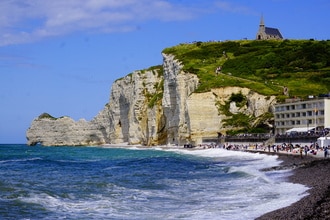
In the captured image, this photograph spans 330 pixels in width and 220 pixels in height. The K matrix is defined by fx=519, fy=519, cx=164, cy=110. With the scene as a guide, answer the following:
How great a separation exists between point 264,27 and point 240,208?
138 metres

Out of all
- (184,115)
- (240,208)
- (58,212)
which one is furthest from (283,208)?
(184,115)

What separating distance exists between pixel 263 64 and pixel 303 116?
36742 millimetres

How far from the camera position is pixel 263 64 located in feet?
366

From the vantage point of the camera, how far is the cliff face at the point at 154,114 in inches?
3573

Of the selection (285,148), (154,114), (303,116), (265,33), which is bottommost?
(285,148)

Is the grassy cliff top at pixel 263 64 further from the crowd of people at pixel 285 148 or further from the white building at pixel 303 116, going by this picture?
the crowd of people at pixel 285 148

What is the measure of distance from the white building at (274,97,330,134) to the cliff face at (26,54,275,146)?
254 inches

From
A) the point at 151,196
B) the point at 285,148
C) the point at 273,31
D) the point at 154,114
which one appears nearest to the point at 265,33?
the point at 273,31

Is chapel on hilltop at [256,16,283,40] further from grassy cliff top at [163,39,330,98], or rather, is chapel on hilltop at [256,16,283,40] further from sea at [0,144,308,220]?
sea at [0,144,308,220]

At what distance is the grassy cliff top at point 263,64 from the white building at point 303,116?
6368 millimetres

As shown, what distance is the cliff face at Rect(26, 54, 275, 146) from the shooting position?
90750mm

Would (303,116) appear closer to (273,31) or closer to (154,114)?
(154,114)


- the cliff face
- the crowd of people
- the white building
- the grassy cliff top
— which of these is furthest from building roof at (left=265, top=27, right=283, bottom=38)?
the white building

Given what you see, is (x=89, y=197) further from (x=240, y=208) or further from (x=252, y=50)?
(x=252, y=50)
